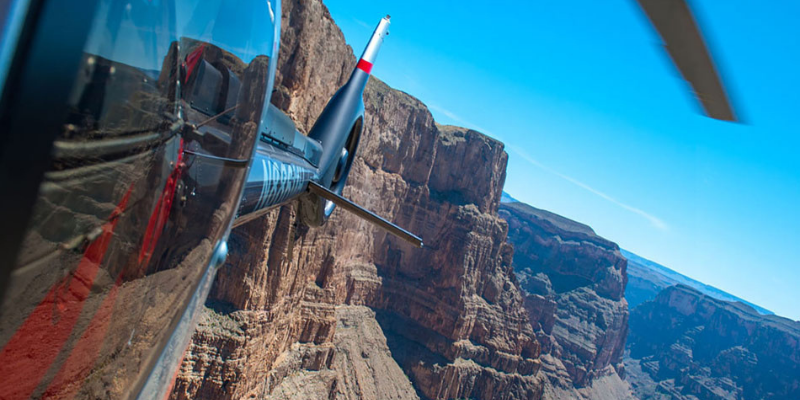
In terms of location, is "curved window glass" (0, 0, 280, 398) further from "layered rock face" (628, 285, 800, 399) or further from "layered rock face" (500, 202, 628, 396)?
"layered rock face" (628, 285, 800, 399)

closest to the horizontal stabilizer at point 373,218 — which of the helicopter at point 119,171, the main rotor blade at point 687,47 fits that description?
the helicopter at point 119,171

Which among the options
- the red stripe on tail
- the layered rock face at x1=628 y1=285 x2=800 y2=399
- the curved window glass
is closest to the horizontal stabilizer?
the curved window glass

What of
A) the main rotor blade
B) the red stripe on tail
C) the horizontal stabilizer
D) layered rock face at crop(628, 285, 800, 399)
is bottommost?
layered rock face at crop(628, 285, 800, 399)

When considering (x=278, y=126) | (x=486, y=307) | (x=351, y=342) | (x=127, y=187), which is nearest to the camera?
(x=127, y=187)

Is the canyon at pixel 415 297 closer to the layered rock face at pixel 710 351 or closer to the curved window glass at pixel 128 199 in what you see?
the layered rock face at pixel 710 351

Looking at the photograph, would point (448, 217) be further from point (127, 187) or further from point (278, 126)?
point (127, 187)

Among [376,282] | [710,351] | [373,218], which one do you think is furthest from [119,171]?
[710,351]

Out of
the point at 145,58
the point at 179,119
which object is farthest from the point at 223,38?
the point at 145,58
